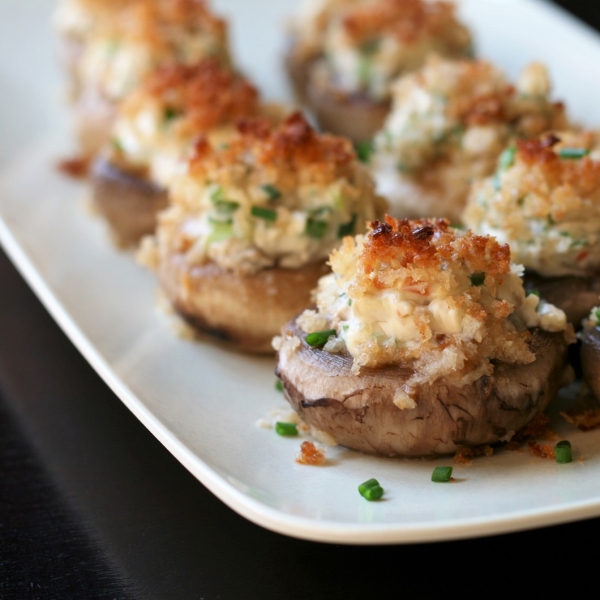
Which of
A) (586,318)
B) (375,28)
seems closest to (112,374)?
(586,318)

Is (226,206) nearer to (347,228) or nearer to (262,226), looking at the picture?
(262,226)

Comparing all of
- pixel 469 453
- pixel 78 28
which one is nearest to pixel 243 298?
pixel 469 453

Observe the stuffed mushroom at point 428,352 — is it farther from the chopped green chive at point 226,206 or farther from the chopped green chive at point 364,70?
the chopped green chive at point 364,70

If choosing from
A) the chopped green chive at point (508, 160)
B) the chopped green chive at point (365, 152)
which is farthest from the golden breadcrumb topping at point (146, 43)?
the chopped green chive at point (508, 160)

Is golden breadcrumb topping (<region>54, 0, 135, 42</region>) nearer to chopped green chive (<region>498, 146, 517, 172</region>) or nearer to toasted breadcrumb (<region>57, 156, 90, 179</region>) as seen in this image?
toasted breadcrumb (<region>57, 156, 90, 179</region>)

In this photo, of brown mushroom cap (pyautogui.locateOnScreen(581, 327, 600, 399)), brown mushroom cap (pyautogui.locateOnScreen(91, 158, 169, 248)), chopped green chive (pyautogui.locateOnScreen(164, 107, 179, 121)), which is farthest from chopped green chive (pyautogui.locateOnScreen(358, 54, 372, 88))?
brown mushroom cap (pyautogui.locateOnScreen(581, 327, 600, 399))
